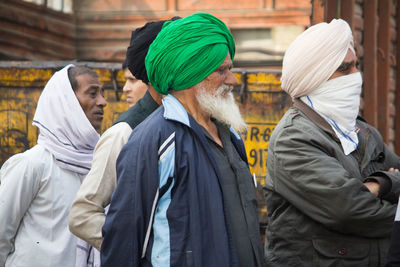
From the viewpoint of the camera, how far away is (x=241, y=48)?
33.4 ft

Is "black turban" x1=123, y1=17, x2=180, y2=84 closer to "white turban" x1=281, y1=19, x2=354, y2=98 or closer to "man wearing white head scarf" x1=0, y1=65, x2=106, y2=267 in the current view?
"man wearing white head scarf" x1=0, y1=65, x2=106, y2=267

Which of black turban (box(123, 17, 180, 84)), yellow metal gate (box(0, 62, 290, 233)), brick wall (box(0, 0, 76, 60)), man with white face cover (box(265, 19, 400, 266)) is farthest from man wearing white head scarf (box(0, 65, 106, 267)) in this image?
brick wall (box(0, 0, 76, 60))

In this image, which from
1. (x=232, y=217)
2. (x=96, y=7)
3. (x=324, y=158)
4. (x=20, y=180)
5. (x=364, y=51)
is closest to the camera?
(x=232, y=217)

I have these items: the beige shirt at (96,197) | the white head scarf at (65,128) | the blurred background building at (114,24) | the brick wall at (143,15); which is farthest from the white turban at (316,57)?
the brick wall at (143,15)

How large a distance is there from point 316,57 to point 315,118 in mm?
291

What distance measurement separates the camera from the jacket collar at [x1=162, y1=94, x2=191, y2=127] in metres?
2.32

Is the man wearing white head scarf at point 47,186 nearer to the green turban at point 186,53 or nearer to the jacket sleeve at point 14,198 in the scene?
the jacket sleeve at point 14,198

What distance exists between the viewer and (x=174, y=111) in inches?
92.8

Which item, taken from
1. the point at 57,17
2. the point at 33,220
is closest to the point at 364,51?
the point at 33,220

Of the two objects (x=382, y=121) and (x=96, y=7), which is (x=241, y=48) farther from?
(x=382, y=121)

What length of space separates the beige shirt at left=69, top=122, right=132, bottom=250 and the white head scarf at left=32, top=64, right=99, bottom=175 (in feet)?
2.13

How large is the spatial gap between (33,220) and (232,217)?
121 centimetres

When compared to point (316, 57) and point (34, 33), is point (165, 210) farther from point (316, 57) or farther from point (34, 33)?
point (34, 33)

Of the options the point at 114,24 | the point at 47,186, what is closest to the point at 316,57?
the point at 47,186
